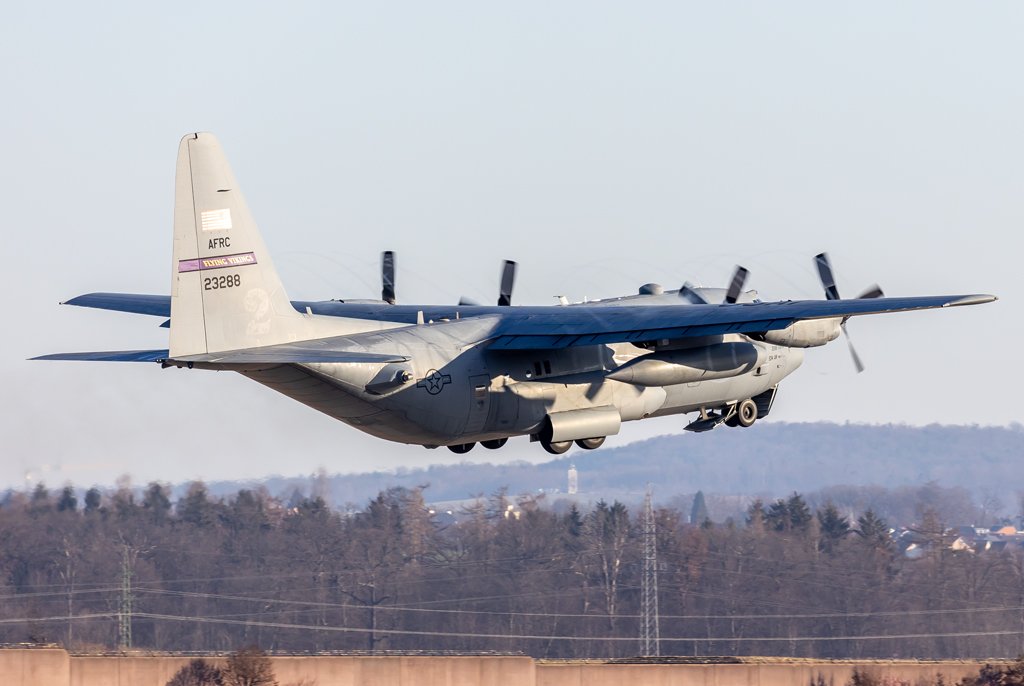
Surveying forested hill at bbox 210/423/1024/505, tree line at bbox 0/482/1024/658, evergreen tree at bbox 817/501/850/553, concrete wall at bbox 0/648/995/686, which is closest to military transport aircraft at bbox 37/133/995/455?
concrete wall at bbox 0/648/995/686

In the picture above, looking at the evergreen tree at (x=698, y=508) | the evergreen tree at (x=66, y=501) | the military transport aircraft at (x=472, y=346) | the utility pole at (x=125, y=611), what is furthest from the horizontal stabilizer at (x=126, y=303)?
the evergreen tree at (x=698, y=508)

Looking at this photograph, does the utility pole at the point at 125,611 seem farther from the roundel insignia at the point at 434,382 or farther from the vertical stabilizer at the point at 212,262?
the vertical stabilizer at the point at 212,262

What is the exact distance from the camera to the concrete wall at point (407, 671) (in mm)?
47344

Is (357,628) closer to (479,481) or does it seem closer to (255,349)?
(479,481)

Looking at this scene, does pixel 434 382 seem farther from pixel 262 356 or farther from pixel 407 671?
pixel 407 671

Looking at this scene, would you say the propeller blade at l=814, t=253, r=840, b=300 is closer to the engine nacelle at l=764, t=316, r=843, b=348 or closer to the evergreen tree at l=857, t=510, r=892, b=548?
the engine nacelle at l=764, t=316, r=843, b=348

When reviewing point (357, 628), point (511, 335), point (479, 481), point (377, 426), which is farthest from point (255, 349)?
point (479, 481)

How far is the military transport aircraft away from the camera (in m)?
26.5

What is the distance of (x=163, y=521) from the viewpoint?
8406 cm

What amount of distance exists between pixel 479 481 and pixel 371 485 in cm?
1138

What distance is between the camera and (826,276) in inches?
1422

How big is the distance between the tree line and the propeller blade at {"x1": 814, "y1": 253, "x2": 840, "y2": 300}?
1870 inches

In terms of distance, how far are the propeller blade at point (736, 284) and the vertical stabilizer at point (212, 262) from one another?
13445 millimetres

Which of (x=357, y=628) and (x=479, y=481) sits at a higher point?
→ (x=479, y=481)
